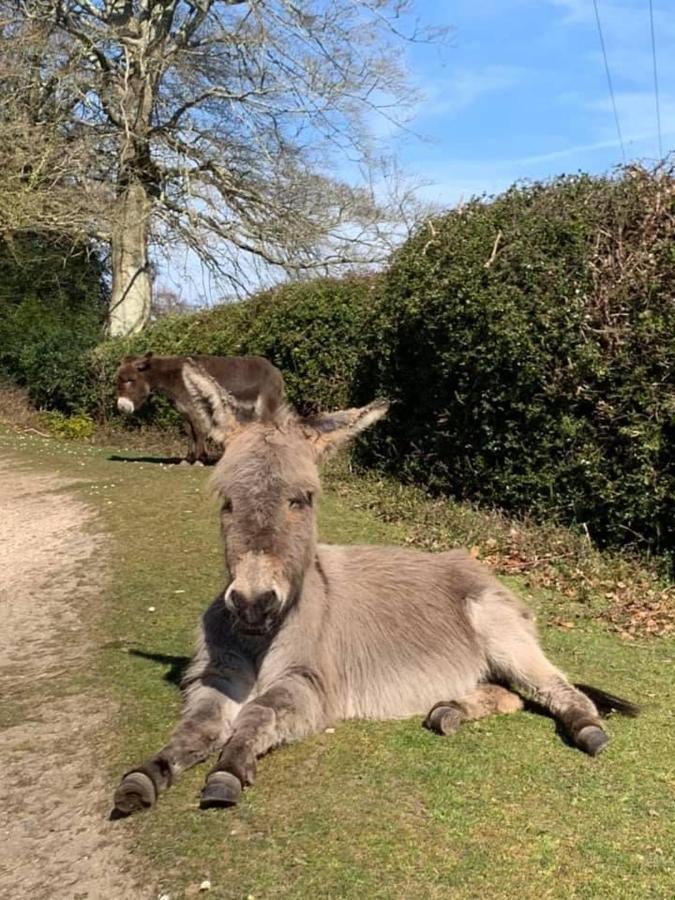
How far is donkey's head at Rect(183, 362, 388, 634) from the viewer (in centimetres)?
388

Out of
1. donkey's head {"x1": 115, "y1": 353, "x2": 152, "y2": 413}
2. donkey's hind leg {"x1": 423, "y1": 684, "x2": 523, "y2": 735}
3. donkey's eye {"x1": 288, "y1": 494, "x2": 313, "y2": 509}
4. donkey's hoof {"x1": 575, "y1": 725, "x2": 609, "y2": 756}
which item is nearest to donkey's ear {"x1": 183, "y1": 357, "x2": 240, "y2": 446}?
donkey's eye {"x1": 288, "y1": 494, "x2": 313, "y2": 509}

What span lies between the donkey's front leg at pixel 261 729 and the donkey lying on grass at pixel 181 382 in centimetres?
879

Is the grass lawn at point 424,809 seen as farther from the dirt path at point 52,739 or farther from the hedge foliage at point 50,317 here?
the hedge foliage at point 50,317

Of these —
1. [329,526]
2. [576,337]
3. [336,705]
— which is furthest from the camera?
[329,526]

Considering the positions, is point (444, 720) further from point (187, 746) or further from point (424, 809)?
point (187, 746)

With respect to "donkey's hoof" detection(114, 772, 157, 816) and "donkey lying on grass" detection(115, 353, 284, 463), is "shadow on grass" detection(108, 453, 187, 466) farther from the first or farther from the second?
"donkey's hoof" detection(114, 772, 157, 816)

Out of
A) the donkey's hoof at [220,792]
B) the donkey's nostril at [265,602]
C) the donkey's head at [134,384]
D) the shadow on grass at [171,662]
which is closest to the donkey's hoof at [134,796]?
the donkey's hoof at [220,792]

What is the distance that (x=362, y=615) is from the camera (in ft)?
16.9

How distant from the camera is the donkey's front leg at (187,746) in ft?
12.3

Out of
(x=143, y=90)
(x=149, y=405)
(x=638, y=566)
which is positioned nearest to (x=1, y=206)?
(x=143, y=90)

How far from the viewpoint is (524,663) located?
5.03 metres

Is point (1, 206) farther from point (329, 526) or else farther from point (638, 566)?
point (638, 566)

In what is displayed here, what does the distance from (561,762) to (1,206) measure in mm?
21151

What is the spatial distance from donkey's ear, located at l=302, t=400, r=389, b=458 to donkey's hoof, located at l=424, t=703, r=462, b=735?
143cm
